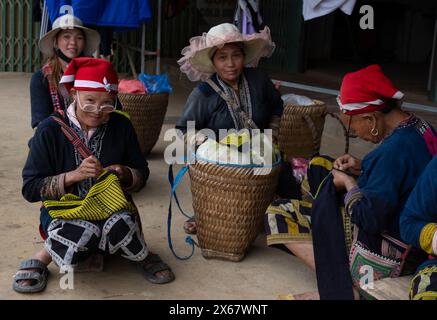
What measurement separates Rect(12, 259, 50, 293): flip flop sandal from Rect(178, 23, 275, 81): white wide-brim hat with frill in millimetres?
1395

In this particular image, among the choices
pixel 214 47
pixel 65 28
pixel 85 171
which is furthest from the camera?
pixel 65 28

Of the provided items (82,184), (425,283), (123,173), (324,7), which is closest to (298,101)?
(324,7)

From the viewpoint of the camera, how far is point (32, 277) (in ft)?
9.56

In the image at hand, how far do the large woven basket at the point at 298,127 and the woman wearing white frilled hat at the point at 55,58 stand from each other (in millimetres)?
1526

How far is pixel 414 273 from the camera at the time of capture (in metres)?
2.59

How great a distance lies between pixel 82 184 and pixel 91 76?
515 millimetres

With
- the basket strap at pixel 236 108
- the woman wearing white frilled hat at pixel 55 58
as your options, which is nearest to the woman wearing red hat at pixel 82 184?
the basket strap at pixel 236 108

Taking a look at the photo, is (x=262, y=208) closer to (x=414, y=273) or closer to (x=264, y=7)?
(x=414, y=273)

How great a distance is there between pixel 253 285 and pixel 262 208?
40 centimetres

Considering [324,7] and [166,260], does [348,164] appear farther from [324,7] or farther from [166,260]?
[324,7]

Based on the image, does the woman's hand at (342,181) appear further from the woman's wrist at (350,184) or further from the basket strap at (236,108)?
the basket strap at (236,108)

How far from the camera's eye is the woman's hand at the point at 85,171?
2.86 metres

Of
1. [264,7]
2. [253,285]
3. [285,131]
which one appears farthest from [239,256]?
[264,7]

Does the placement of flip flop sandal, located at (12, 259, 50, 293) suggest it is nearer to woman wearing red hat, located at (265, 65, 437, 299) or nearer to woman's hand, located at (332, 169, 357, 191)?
woman wearing red hat, located at (265, 65, 437, 299)
